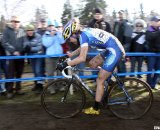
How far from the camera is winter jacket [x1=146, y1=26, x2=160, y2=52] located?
24.2ft

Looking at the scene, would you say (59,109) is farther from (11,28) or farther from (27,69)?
(27,69)

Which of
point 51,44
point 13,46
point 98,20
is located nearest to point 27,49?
point 13,46

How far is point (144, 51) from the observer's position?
26.6 ft

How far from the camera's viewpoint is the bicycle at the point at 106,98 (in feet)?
18.8

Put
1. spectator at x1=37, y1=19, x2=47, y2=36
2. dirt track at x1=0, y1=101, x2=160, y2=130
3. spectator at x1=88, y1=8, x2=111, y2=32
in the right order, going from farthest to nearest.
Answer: spectator at x1=37, y1=19, x2=47, y2=36 → spectator at x1=88, y1=8, x2=111, y2=32 → dirt track at x1=0, y1=101, x2=160, y2=130

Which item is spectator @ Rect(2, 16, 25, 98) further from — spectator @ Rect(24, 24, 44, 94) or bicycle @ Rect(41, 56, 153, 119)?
bicycle @ Rect(41, 56, 153, 119)

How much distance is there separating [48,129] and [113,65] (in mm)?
1735

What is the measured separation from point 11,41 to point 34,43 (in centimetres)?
59

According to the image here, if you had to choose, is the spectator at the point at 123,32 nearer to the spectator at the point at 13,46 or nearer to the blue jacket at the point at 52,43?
the blue jacket at the point at 52,43

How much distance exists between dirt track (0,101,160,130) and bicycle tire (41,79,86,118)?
0.46ft

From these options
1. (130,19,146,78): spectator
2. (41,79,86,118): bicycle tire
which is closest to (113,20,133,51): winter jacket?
(130,19,146,78): spectator

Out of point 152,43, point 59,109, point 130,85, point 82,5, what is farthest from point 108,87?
point 82,5

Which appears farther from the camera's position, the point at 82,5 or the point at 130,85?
the point at 82,5

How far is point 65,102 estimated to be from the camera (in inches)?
235
